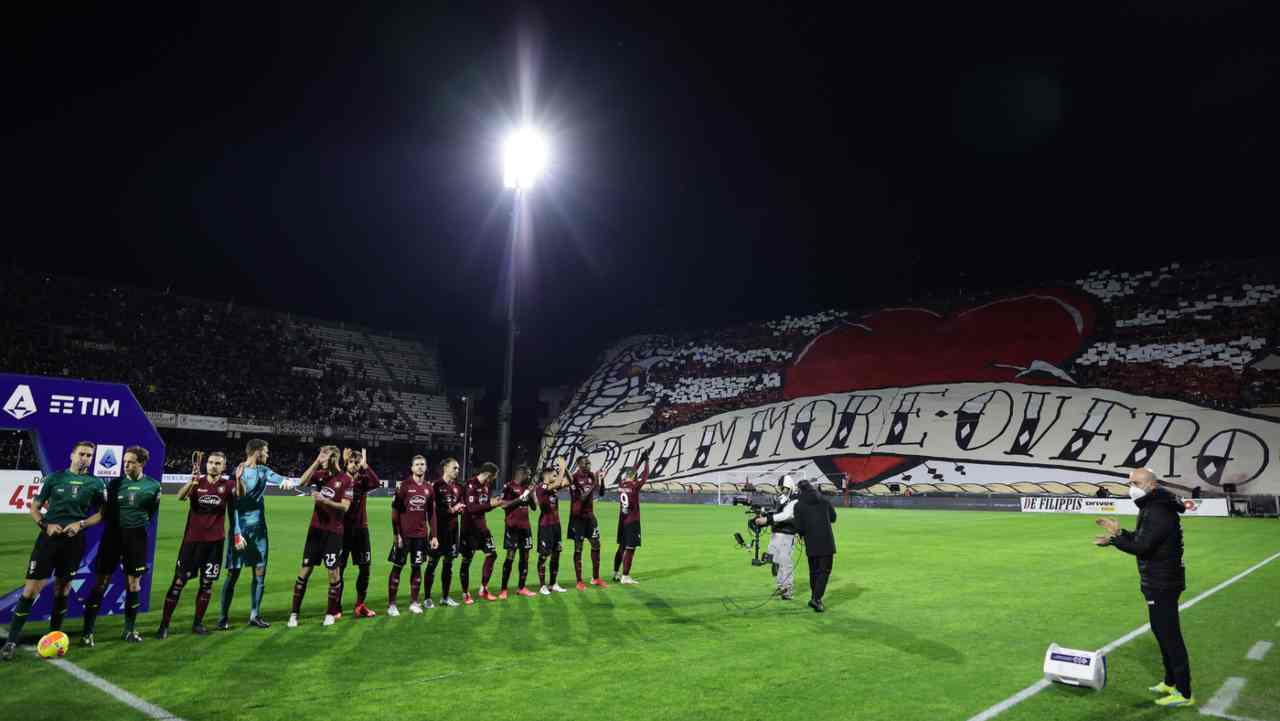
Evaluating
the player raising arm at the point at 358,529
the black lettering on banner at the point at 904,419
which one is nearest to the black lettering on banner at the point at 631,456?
the black lettering on banner at the point at 904,419

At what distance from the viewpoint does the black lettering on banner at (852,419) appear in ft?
177

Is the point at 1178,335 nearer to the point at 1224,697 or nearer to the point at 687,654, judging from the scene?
the point at 1224,697

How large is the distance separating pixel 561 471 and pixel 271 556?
361 inches

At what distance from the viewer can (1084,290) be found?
54.3 metres

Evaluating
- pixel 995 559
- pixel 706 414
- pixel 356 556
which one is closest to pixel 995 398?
pixel 706 414

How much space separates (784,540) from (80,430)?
1060 centimetres

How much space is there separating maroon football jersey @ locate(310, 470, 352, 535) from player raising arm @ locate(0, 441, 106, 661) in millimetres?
2375

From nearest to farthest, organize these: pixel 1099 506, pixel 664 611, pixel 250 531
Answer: pixel 250 531
pixel 664 611
pixel 1099 506

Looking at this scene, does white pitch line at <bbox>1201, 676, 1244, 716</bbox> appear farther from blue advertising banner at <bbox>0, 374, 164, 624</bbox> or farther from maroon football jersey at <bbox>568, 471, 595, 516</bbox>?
blue advertising banner at <bbox>0, 374, 164, 624</bbox>

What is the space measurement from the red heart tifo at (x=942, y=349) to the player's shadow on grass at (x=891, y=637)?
128ft

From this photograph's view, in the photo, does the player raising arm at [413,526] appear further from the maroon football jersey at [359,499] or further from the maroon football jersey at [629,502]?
the maroon football jersey at [629,502]

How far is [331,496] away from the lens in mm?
9672

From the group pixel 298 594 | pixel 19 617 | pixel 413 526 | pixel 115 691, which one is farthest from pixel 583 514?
pixel 19 617

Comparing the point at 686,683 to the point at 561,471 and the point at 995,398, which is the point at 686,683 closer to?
the point at 561,471
